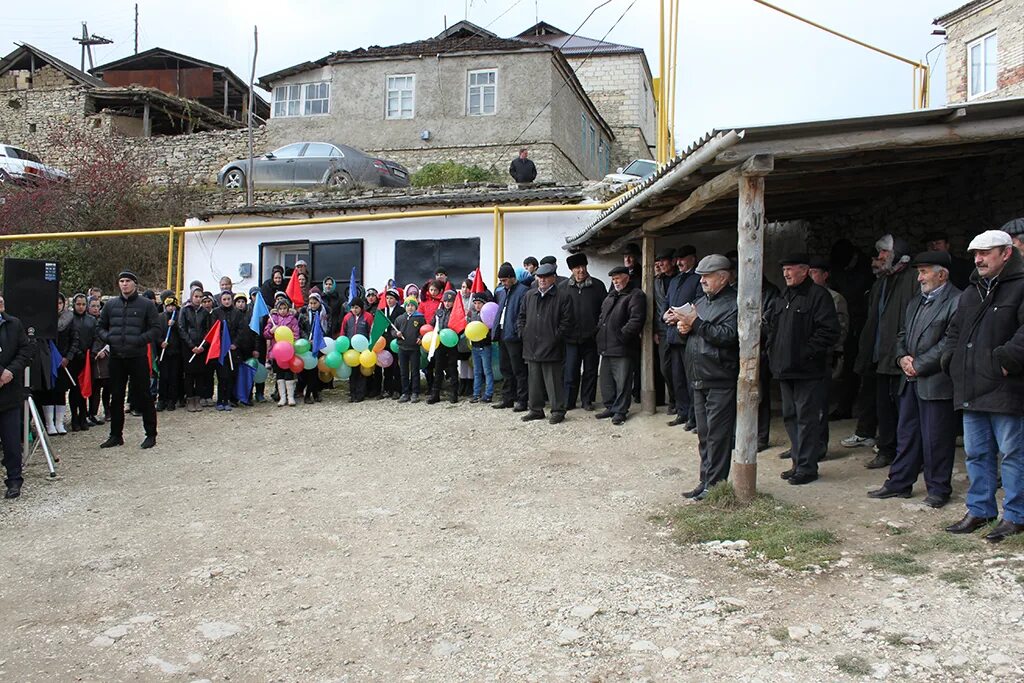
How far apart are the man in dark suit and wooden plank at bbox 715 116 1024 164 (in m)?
0.84

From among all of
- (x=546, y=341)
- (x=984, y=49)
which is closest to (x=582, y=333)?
(x=546, y=341)

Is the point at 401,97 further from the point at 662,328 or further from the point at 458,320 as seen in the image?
the point at 662,328

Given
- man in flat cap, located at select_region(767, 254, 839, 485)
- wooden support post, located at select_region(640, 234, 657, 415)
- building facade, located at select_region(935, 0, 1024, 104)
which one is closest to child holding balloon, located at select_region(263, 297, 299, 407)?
wooden support post, located at select_region(640, 234, 657, 415)

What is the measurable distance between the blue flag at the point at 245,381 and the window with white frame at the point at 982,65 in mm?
21473

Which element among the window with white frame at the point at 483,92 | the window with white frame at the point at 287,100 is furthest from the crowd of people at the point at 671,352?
the window with white frame at the point at 287,100

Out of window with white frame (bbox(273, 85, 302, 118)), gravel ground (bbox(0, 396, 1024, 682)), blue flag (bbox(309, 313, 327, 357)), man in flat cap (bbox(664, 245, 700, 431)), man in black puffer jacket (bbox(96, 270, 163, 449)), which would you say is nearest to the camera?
gravel ground (bbox(0, 396, 1024, 682))

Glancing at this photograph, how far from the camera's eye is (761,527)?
5777mm

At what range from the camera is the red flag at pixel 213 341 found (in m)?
11.7

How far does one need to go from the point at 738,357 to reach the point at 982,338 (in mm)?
1713

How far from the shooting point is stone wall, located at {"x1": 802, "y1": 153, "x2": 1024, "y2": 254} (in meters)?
8.05

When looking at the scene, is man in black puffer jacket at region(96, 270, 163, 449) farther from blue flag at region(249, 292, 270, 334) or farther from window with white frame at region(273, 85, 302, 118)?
window with white frame at region(273, 85, 302, 118)

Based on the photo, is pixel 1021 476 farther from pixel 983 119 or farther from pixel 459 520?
pixel 459 520

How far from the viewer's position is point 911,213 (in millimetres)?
9398

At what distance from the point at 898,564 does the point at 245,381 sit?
9.46 metres
